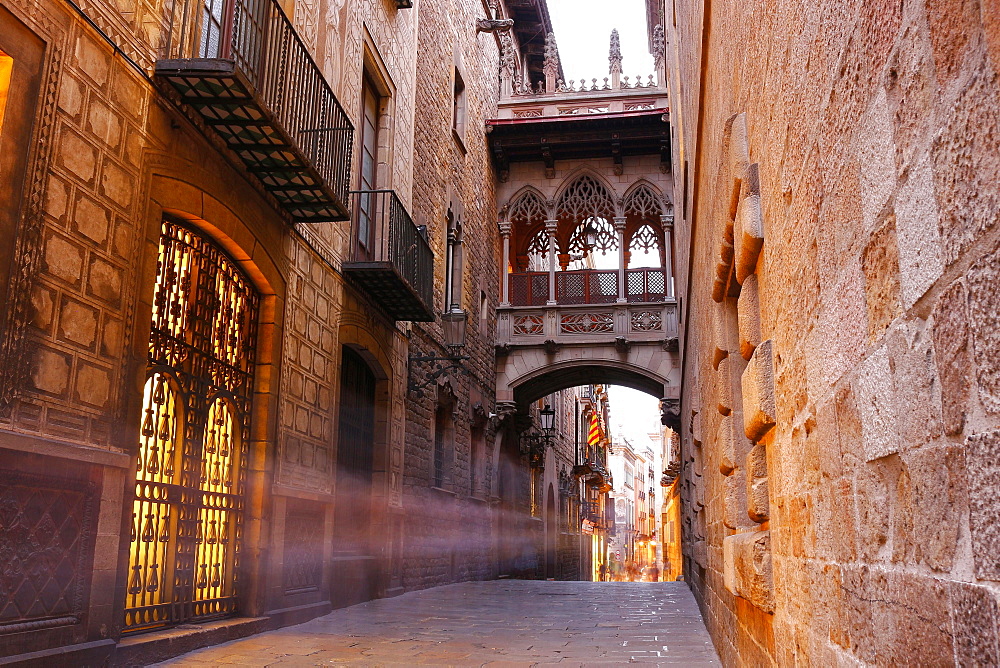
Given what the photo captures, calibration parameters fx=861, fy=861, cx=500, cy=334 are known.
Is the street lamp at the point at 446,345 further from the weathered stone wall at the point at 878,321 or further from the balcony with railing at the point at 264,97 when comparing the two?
the weathered stone wall at the point at 878,321

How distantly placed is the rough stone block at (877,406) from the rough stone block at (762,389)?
4.17 ft

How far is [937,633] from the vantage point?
109 cm

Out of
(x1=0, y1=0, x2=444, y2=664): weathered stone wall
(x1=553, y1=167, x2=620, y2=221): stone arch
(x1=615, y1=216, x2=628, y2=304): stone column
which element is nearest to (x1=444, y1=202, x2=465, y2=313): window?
(x1=615, y1=216, x2=628, y2=304): stone column

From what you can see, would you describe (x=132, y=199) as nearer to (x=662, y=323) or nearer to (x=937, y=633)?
(x=937, y=633)

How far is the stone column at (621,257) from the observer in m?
18.9

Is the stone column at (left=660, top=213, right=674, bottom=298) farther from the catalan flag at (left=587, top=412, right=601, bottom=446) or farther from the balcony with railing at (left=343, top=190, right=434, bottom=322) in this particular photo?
the catalan flag at (left=587, top=412, right=601, bottom=446)

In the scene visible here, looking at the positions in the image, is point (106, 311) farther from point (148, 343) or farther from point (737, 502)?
point (737, 502)

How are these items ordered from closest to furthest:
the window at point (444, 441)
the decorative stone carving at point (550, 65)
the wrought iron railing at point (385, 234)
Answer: the wrought iron railing at point (385, 234)
the window at point (444, 441)
the decorative stone carving at point (550, 65)

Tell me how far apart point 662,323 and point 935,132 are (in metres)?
17.7

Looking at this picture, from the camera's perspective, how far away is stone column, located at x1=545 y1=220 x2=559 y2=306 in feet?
62.8

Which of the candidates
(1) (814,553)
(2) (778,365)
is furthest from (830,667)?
(2) (778,365)

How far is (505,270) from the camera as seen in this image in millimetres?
19516

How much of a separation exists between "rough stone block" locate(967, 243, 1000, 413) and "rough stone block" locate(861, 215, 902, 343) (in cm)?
28

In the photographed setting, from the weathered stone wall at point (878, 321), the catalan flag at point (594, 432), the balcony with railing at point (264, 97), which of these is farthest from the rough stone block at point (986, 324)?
the catalan flag at point (594, 432)
